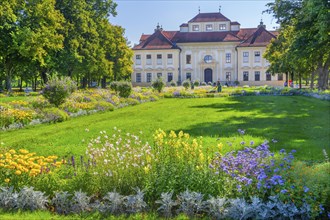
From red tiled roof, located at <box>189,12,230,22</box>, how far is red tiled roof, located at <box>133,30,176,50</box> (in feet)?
22.6

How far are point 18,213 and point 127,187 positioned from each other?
1498mm

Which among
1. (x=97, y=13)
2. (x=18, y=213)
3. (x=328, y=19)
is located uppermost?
(x=97, y=13)

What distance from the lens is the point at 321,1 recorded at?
57.4ft

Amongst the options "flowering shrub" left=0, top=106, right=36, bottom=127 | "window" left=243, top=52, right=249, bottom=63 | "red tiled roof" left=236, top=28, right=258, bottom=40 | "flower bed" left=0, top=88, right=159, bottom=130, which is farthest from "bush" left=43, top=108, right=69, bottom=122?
"red tiled roof" left=236, top=28, right=258, bottom=40

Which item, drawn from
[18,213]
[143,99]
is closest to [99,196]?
[18,213]

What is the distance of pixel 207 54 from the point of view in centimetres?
6925

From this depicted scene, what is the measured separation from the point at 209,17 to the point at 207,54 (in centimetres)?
834

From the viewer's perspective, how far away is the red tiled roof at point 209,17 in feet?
233

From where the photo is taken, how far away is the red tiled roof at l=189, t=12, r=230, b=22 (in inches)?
2795

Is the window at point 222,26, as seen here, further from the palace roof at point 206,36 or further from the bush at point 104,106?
the bush at point 104,106

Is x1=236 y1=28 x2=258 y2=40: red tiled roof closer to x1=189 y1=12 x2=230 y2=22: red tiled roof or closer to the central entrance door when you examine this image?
x1=189 y1=12 x2=230 y2=22: red tiled roof

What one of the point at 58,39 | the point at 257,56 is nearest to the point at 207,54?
the point at 257,56

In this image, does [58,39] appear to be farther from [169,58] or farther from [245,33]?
[245,33]

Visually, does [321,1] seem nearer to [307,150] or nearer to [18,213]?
[307,150]
